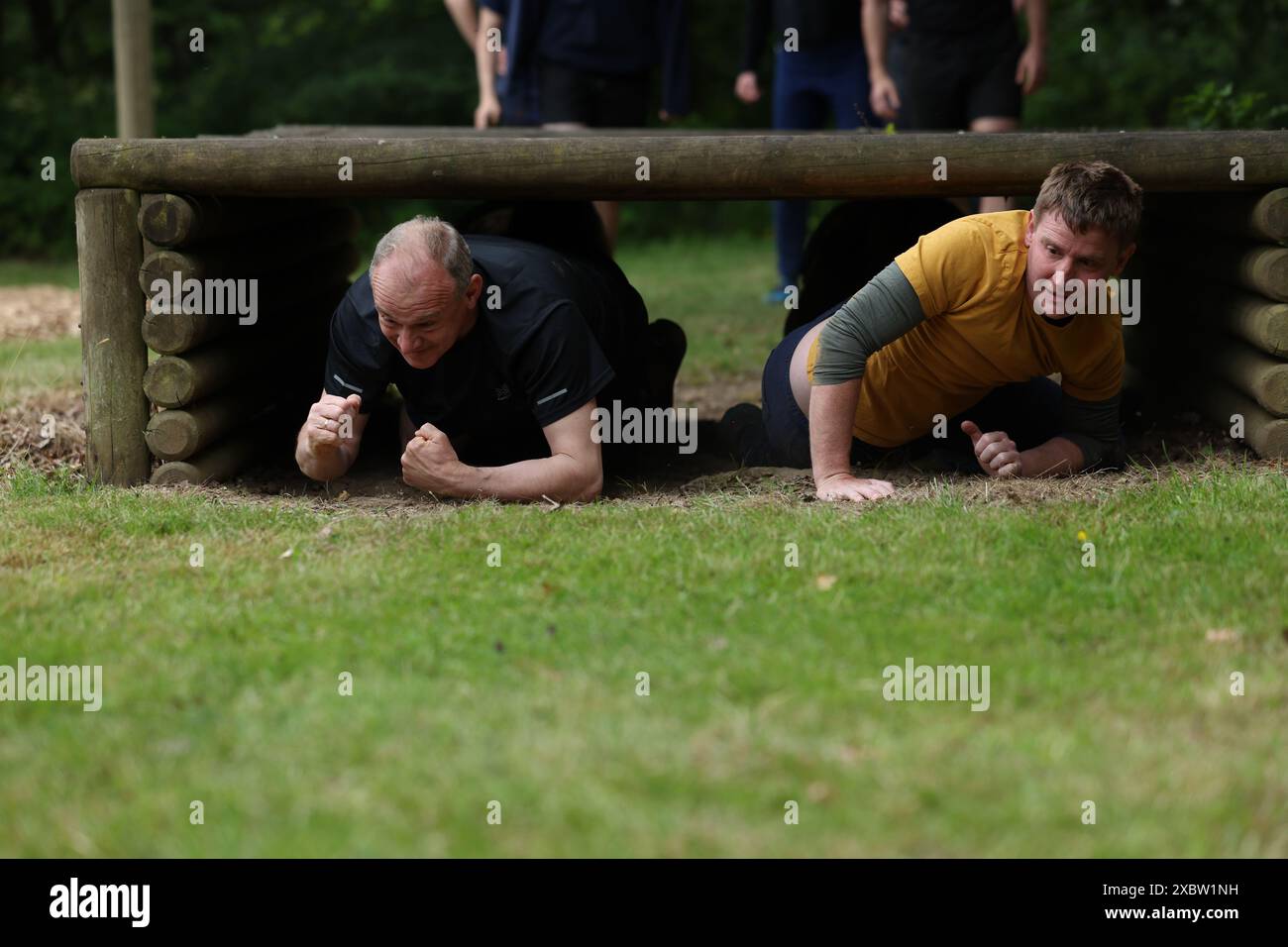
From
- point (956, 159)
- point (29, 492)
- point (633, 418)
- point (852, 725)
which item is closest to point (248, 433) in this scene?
point (29, 492)

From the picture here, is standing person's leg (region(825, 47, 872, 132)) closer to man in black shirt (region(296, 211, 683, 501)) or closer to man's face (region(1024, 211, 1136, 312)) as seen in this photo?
man in black shirt (region(296, 211, 683, 501))

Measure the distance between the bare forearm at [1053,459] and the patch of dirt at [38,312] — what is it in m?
6.58

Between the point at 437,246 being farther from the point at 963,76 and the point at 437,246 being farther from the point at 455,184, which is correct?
the point at 963,76

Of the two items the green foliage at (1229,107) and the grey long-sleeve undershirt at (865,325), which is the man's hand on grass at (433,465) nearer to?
the grey long-sleeve undershirt at (865,325)

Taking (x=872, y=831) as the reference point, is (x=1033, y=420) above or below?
above

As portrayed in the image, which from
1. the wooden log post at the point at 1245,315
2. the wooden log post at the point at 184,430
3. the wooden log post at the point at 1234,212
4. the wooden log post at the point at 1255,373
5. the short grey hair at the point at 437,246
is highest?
the wooden log post at the point at 1234,212

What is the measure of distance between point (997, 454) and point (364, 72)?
12246mm

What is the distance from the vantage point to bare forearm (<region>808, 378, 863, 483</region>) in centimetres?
507

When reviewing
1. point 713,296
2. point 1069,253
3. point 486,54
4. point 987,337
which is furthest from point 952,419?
point 713,296

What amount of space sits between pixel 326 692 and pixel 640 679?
720mm

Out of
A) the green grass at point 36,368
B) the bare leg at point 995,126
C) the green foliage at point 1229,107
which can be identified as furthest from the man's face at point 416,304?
the green foliage at point 1229,107

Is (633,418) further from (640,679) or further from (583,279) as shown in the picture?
(640,679)

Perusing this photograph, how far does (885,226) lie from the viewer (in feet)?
23.9

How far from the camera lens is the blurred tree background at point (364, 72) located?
15219mm
